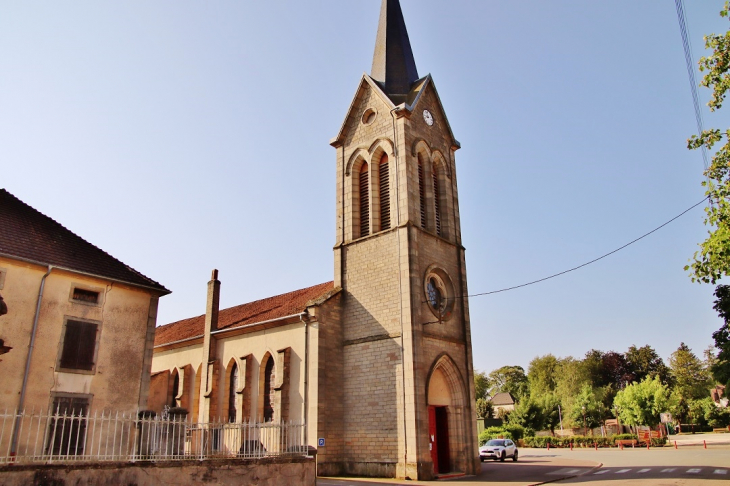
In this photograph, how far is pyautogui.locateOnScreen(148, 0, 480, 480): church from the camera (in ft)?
66.5

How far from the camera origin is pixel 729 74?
38.8 ft

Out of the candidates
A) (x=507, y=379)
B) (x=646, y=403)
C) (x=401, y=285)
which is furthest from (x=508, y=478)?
(x=507, y=379)

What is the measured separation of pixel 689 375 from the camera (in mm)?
70062

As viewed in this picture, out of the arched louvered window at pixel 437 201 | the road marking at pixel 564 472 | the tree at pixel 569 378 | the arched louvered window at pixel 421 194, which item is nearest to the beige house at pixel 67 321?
the arched louvered window at pixel 421 194

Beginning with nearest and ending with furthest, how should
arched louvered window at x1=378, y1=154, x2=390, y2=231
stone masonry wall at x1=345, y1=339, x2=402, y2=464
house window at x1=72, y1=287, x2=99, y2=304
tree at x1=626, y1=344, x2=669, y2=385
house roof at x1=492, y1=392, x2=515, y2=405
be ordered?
1. house window at x1=72, y1=287, x2=99, y2=304
2. stone masonry wall at x1=345, y1=339, x2=402, y2=464
3. arched louvered window at x1=378, y1=154, x2=390, y2=231
4. tree at x1=626, y1=344, x2=669, y2=385
5. house roof at x1=492, y1=392, x2=515, y2=405

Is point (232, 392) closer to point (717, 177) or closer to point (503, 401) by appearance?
point (717, 177)

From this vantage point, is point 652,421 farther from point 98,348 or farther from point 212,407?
point 98,348

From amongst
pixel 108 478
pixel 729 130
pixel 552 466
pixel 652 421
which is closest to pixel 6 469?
A: pixel 108 478

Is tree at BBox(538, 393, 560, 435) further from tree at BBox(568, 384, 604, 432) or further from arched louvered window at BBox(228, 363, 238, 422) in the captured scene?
arched louvered window at BBox(228, 363, 238, 422)

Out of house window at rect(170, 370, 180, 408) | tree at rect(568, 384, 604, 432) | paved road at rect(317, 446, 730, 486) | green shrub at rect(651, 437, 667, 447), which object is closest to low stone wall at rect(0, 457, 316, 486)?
paved road at rect(317, 446, 730, 486)

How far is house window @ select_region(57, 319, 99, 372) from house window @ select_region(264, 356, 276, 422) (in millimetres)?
7773

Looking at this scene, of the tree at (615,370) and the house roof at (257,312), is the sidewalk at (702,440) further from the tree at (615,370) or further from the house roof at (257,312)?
the house roof at (257,312)

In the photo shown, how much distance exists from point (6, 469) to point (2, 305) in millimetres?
3052

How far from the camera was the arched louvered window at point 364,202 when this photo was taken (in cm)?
2419
